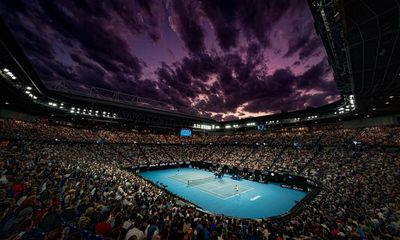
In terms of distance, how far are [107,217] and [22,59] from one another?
50.2 ft

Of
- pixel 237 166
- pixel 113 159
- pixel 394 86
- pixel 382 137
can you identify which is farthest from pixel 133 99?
pixel 382 137

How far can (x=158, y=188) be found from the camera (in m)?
19.2

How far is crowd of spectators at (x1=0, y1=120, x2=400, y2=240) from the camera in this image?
252 inches

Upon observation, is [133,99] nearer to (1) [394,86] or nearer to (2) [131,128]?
(2) [131,128]

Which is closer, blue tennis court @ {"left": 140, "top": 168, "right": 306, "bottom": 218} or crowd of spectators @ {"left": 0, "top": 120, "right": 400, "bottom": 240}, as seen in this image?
crowd of spectators @ {"left": 0, "top": 120, "right": 400, "bottom": 240}

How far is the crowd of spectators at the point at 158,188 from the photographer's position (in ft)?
21.0

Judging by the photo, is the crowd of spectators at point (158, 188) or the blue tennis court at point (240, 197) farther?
the blue tennis court at point (240, 197)

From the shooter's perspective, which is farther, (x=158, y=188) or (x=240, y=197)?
(x=240, y=197)

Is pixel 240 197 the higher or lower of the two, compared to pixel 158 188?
lower

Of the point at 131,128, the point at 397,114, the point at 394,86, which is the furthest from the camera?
the point at 131,128

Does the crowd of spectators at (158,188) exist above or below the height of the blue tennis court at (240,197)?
above

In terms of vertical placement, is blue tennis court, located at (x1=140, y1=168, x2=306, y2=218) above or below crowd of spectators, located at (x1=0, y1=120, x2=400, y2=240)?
below

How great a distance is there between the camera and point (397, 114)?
95.9 ft

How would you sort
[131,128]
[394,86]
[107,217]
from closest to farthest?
[107,217]
[394,86]
[131,128]
